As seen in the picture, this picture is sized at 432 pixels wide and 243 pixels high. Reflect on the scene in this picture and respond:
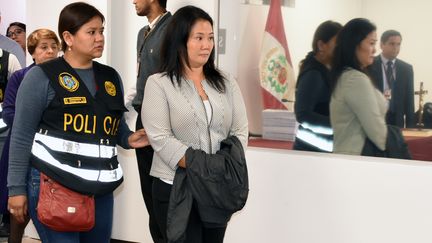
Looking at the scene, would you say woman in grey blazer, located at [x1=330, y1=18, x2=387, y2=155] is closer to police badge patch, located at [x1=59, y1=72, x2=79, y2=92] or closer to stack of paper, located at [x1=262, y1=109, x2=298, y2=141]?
stack of paper, located at [x1=262, y1=109, x2=298, y2=141]

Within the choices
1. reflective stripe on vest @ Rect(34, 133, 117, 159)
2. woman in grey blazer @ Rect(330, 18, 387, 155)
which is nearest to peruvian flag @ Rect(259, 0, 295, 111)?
woman in grey blazer @ Rect(330, 18, 387, 155)

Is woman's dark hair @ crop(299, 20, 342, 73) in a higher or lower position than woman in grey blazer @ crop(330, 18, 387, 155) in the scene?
higher

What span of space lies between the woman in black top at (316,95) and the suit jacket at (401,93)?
304 mm

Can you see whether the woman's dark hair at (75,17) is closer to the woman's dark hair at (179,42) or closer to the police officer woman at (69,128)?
the police officer woman at (69,128)

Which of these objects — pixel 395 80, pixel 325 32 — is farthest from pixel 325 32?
pixel 395 80

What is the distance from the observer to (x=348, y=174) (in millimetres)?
3449

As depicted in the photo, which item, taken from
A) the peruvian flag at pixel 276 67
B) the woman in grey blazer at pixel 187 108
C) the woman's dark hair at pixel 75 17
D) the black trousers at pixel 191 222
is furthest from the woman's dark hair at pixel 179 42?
the peruvian flag at pixel 276 67

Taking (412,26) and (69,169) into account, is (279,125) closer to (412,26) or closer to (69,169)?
(412,26)

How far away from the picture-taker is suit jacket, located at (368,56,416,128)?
3.28 metres

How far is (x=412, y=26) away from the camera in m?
3.24

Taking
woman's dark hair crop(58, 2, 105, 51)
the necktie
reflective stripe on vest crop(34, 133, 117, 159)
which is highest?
woman's dark hair crop(58, 2, 105, 51)

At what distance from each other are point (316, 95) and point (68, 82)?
69.9 inches

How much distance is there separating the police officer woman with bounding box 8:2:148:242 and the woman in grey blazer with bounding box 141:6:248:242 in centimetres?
18

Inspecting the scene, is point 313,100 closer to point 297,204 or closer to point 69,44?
point 297,204
